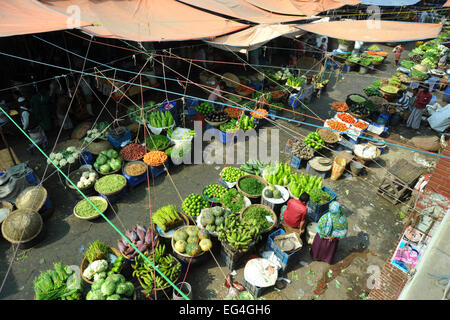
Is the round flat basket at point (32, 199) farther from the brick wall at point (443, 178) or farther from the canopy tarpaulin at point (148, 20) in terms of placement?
the brick wall at point (443, 178)

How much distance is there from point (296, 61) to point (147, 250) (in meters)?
14.0

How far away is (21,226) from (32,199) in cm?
92

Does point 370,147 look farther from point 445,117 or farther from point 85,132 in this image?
point 85,132

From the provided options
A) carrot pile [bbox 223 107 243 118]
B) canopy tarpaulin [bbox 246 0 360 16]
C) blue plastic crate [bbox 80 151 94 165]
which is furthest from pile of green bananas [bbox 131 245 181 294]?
canopy tarpaulin [bbox 246 0 360 16]

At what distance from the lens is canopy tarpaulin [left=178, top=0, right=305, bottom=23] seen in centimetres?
1233

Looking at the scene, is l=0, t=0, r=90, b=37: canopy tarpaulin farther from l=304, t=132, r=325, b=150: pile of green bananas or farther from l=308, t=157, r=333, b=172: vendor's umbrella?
l=308, t=157, r=333, b=172: vendor's umbrella

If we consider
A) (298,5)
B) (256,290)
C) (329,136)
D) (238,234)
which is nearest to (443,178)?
(238,234)

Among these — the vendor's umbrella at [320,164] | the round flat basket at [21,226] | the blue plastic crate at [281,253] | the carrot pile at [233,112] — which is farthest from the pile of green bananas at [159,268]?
the carrot pile at [233,112]

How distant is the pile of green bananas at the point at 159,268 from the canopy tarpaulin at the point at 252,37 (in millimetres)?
7711

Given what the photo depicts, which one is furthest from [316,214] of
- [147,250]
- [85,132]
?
[85,132]

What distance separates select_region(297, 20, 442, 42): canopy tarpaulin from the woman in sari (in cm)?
751

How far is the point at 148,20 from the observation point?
10609mm

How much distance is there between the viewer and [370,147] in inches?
380

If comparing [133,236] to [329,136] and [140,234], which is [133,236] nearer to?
[140,234]
